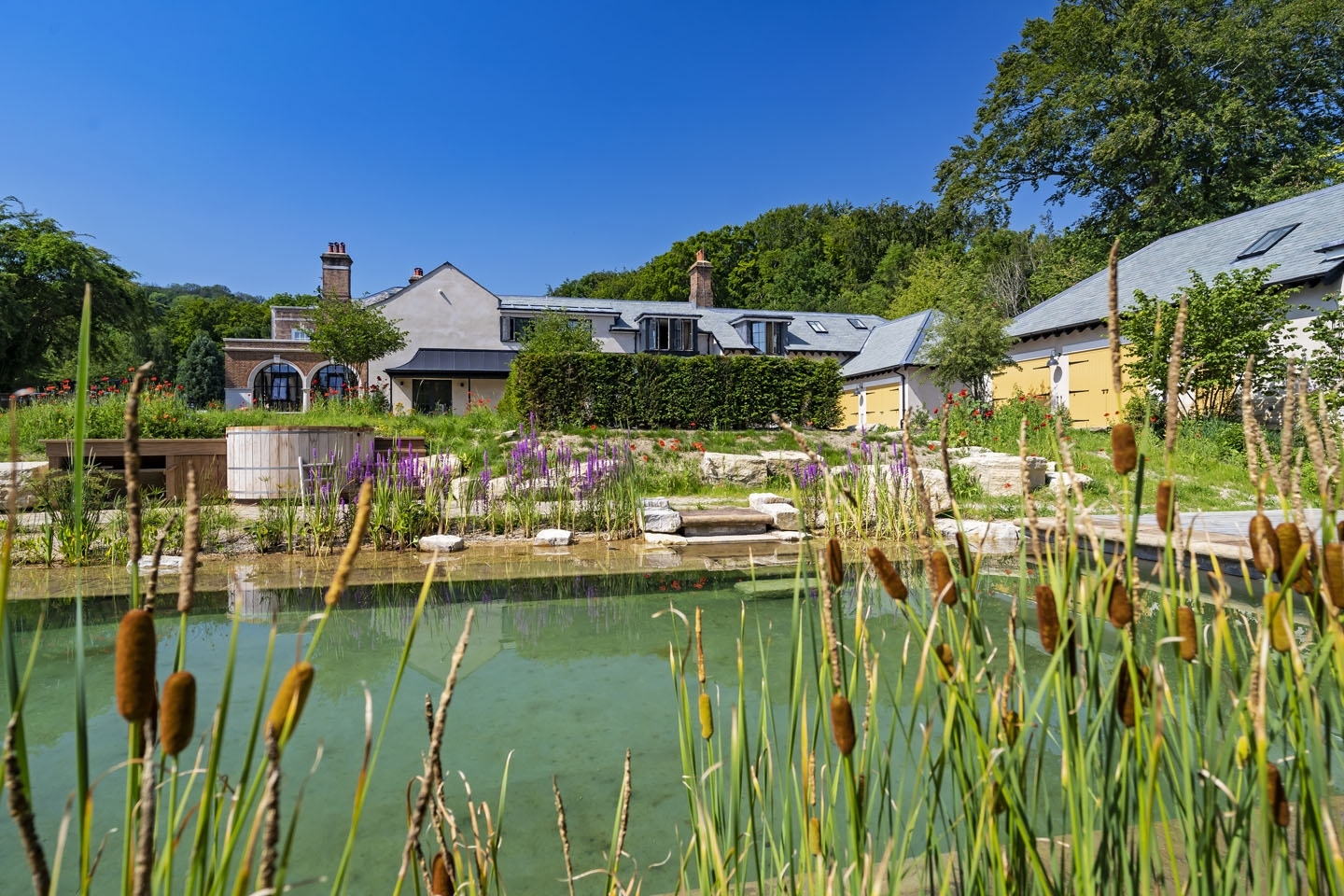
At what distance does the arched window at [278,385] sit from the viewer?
28.6 meters

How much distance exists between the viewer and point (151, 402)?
10.8 metres

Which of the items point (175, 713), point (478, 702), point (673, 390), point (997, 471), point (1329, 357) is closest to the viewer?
point (175, 713)

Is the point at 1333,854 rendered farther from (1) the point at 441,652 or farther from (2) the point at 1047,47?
(2) the point at 1047,47

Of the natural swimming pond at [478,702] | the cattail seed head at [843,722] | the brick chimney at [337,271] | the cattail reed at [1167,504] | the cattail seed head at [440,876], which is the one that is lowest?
the natural swimming pond at [478,702]

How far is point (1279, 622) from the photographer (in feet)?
2.34

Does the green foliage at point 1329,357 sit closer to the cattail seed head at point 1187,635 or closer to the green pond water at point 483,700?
the green pond water at point 483,700

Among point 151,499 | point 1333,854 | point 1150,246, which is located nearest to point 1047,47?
point 1150,246

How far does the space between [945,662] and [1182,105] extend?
2853 centimetres

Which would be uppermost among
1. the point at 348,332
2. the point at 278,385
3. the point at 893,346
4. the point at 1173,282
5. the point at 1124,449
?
the point at 1173,282

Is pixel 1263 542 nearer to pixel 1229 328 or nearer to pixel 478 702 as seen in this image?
pixel 478 702

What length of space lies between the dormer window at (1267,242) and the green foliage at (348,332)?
1991 centimetres

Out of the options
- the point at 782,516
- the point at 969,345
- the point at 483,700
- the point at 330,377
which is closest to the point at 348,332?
the point at 330,377

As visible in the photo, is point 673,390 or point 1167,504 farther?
point 673,390

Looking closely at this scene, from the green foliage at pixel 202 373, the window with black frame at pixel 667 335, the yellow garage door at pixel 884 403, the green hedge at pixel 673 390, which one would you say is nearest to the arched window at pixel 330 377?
the green foliage at pixel 202 373
